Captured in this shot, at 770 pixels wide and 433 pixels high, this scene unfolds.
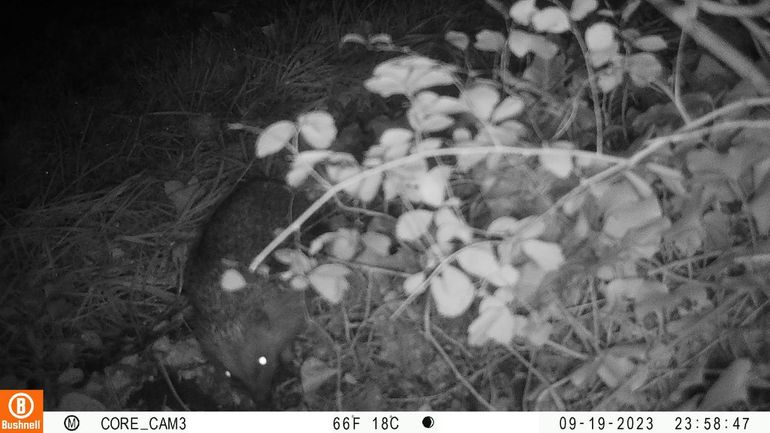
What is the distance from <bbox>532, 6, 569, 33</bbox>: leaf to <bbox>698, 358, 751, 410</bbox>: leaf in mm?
680

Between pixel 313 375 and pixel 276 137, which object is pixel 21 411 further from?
pixel 276 137

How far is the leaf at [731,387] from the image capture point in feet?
3.08

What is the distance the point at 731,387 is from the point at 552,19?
2.38 feet

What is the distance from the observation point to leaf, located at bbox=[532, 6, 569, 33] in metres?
0.96

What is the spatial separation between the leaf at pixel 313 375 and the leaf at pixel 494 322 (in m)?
0.37

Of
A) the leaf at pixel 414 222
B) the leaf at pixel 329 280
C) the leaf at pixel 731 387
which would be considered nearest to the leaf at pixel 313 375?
the leaf at pixel 329 280

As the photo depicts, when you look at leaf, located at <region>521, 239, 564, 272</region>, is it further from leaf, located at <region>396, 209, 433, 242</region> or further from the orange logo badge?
the orange logo badge

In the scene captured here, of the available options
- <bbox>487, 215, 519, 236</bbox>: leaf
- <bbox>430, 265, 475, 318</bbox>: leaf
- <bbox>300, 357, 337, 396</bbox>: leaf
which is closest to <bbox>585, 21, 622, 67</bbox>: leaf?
<bbox>487, 215, 519, 236</bbox>: leaf

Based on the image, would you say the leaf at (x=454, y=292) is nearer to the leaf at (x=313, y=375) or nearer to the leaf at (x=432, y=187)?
the leaf at (x=432, y=187)

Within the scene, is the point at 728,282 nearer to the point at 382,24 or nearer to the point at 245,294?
the point at 245,294

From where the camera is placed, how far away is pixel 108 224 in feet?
4.68

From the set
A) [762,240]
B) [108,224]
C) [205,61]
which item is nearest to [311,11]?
[205,61]

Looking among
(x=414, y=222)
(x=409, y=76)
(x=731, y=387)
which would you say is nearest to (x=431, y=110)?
(x=409, y=76)

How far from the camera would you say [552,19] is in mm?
971
